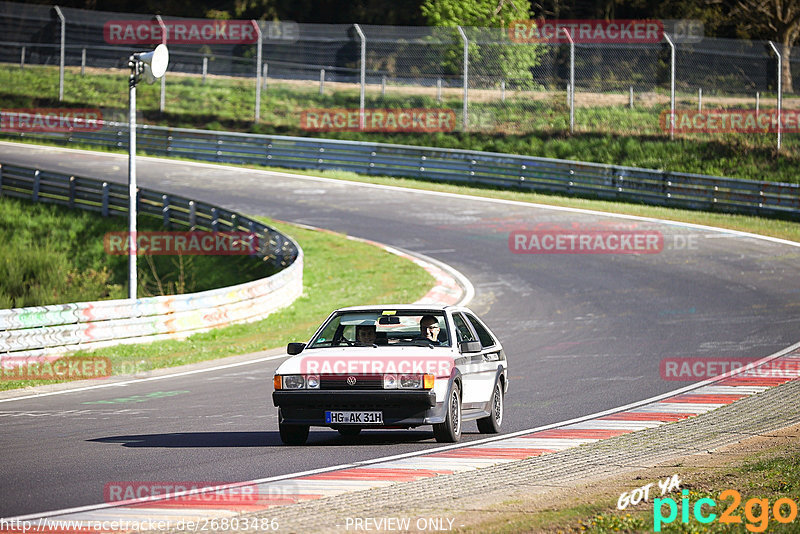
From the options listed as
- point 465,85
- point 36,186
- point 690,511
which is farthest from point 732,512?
point 465,85

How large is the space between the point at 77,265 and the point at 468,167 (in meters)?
14.2

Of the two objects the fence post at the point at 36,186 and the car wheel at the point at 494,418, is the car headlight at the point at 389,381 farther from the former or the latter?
the fence post at the point at 36,186

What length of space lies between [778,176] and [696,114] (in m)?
4.62

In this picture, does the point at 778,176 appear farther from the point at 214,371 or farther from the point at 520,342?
the point at 214,371

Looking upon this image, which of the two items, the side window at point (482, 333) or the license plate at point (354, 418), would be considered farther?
the side window at point (482, 333)

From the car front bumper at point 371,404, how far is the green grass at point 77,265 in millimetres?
15795

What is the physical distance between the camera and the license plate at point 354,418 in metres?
10.1

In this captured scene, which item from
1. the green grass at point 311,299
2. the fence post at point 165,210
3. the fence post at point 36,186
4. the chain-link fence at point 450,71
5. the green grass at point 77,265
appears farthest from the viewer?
the chain-link fence at point 450,71

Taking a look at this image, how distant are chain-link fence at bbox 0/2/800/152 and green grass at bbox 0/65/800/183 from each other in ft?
0.29

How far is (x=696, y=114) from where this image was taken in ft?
128

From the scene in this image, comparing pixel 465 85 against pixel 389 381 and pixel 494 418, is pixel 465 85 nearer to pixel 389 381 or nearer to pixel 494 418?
pixel 494 418

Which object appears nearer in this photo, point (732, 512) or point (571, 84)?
point (732, 512)

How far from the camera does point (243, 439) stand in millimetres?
10953

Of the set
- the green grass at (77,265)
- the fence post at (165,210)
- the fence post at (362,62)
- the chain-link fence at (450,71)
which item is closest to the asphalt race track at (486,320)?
the fence post at (165,210)
